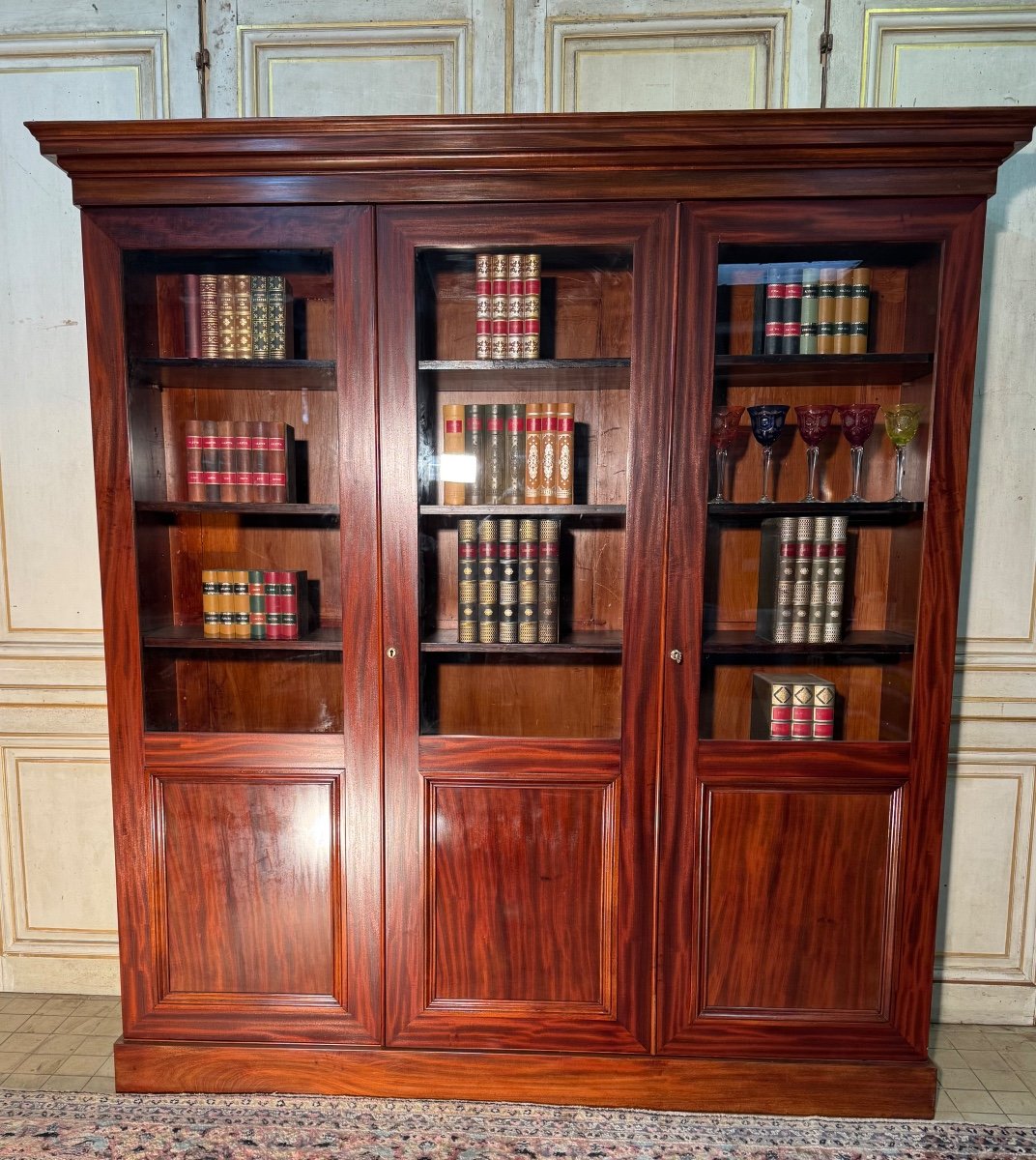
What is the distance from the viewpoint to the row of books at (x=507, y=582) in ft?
5.88

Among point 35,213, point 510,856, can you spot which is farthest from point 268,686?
point 35,213

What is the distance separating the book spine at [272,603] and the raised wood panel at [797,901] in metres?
1.14

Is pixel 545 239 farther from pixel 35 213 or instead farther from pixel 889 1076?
pixel 889 1076

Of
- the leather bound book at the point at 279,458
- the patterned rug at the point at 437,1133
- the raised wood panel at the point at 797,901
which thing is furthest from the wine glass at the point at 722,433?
the patterned rug at the point at 437,1133

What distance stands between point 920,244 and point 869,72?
2.54 ft

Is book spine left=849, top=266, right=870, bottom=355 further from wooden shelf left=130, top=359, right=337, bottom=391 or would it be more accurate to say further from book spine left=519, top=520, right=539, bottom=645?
wooden shelf left=130, top=359, right=337, bottom=391

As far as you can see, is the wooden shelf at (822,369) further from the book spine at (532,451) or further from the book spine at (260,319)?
the book spine at (260,319)

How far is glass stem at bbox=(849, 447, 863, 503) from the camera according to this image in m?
1.79

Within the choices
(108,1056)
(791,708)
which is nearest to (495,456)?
(791,708)

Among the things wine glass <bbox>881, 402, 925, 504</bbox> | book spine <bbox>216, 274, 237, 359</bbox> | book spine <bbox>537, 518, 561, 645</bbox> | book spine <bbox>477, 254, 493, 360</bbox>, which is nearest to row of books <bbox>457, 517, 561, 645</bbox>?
book spine <bbox>537, 518, 561, 645</bbox>

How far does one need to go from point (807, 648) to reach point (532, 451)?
0.83 meters

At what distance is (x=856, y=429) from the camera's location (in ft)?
5.77

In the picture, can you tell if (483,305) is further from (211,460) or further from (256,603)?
(256,603)

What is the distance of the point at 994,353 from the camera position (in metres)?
2.08
